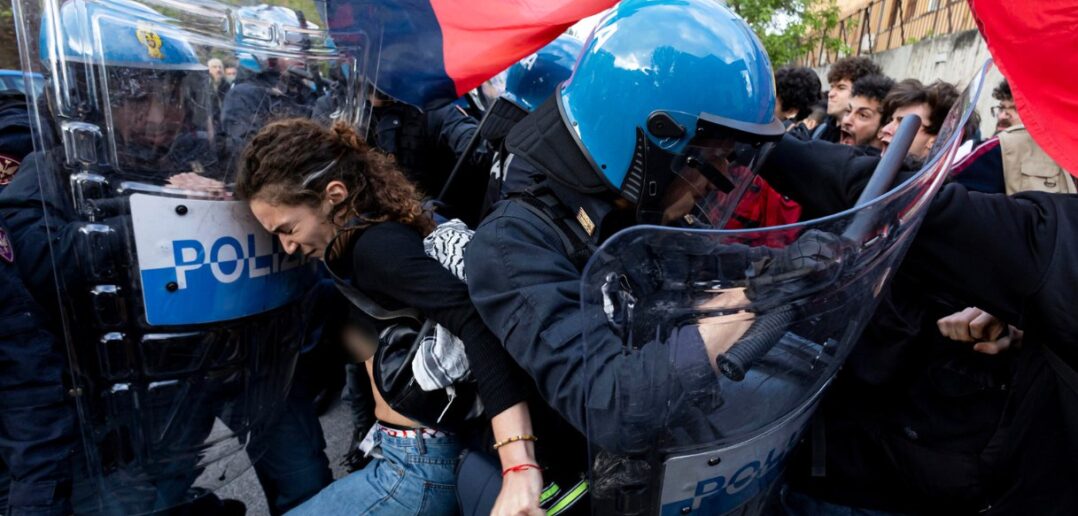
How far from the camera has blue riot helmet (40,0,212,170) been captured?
1346 mm

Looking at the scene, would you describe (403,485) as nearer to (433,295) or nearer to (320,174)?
(433,295)

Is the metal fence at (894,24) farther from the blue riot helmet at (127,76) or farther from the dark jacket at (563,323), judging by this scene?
→ the blue riot helmet at (127,76)

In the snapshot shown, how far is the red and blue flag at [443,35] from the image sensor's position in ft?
6.21

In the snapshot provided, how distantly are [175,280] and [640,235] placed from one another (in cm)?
118

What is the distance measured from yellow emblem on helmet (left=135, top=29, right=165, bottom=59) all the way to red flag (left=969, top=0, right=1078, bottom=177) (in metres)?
1.69

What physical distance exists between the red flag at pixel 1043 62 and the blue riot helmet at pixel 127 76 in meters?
1.69

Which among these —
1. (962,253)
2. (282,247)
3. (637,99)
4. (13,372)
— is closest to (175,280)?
(282,247)

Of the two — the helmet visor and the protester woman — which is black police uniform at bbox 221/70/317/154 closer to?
the protester woman

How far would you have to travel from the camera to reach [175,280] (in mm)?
1509

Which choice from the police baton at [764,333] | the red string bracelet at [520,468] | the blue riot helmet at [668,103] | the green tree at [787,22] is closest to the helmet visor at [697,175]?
the blue riot helmet at [668,103]

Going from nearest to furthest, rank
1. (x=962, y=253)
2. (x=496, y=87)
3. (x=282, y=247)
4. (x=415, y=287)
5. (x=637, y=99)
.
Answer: (x=962, y=253), (x=637, y=99), (x=415, y=287), (x=282, y=247), (x=496, y=87)

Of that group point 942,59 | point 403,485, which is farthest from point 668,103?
point 942,59

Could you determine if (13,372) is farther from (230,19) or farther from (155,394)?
(230,19)

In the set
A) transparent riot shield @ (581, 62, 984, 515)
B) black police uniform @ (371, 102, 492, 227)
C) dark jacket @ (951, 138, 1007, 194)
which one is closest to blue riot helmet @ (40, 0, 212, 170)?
transparent riot shield @ (581, 62, 984, 515)
